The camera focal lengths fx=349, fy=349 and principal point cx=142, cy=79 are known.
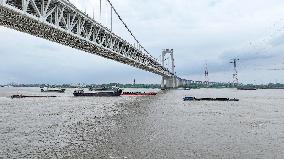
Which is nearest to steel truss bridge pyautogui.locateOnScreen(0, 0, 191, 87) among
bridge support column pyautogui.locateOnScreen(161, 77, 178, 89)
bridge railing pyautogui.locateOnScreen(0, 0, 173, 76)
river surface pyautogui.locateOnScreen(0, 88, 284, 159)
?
bridge railing pyautogui.locateOnScreen(0, 0, 173, 76)

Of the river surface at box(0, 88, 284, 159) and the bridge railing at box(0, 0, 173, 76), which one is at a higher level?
the bridge railing at box(0, 0, 173, 76)

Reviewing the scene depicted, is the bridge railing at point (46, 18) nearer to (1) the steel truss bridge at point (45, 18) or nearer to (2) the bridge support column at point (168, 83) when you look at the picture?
(1) the steel truss bridge at point (45, 18)

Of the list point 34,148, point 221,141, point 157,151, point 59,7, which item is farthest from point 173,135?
point 59,7

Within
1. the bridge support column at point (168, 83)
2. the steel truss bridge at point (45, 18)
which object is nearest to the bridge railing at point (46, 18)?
the steel truss bridge at point (45, 18)

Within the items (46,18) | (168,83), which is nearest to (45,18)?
(46,18)

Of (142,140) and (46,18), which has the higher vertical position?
(46,18)

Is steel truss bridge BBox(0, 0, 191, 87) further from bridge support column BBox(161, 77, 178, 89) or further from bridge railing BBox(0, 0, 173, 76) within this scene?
bridge support column BBox(161, 77, 178, 89)

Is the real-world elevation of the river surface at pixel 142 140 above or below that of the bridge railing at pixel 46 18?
below

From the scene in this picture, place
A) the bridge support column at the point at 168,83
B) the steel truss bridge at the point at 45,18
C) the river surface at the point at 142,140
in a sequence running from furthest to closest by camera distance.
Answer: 1. the bridge support column at the point at 168,83
2. the steel truss bridge at the point at 45,18
3. the river surface at the point at 142,140

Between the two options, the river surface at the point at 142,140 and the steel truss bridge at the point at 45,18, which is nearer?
the river surface at the point at 142,140

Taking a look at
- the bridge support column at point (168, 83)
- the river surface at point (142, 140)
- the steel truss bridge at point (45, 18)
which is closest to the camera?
the river surface at point (142, 140)

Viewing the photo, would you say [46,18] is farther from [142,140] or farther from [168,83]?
[168,83]

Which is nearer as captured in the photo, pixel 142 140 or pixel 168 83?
pixel 142 140

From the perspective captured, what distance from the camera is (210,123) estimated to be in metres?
34.9
